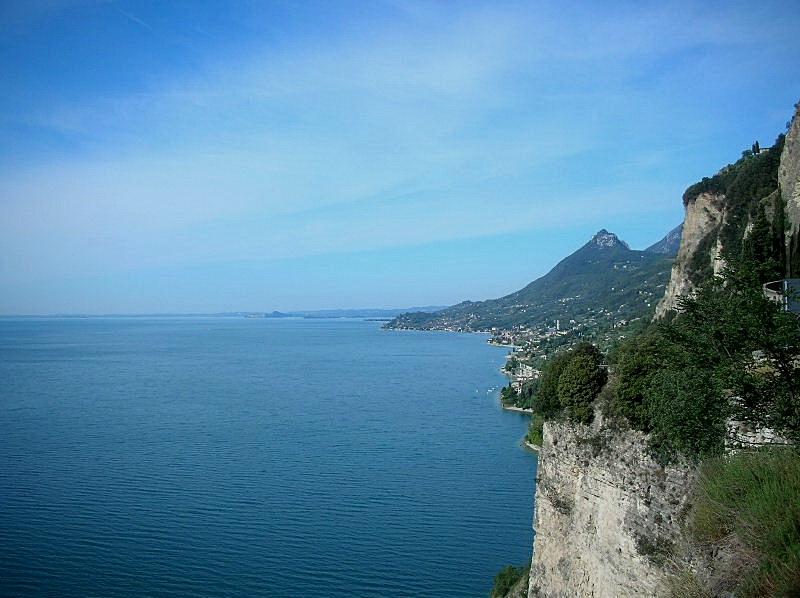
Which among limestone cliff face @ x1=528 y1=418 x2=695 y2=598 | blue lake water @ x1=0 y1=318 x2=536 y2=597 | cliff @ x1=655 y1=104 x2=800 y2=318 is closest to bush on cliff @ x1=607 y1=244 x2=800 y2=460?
limestone cliff face @ x1=528 y1=418 x2=695 y2=598

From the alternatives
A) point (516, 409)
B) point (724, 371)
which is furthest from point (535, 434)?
point (724, 371)

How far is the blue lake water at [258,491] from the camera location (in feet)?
66.2

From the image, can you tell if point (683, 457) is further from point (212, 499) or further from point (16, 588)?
point (212, 499)

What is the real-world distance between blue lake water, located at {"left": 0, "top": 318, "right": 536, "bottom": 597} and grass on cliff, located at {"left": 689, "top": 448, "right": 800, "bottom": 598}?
49.8 ft

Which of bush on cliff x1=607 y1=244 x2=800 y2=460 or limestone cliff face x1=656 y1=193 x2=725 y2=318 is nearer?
bush on cliff x1=607 y1=244 x2=800 y2=460

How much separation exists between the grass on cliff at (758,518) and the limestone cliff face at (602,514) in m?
2.46

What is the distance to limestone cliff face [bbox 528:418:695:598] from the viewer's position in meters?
8.26

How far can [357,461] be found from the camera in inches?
1272

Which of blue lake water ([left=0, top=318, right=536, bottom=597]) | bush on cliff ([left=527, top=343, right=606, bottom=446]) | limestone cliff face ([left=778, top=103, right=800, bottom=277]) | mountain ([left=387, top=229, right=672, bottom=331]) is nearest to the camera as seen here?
bush on cliff ([left=527, top=343, right=606, bottom=446])

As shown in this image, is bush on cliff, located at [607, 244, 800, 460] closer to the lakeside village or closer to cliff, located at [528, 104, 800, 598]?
cliff, located at [528, 104, 800, 598]

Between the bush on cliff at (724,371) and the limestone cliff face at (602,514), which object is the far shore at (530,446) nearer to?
the limestone cliff face at (602,514)

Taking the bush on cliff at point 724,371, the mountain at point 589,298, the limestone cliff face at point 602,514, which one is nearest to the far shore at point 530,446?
the limestone cliff face at point 602,514

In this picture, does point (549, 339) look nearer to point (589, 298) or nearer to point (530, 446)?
point (589, 298)

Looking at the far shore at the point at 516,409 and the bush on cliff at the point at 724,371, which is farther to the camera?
the far shore at the point at 516,409
